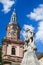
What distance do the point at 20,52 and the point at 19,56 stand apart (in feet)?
4.20

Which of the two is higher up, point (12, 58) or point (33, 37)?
point (12, 58)

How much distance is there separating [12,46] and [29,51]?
141ft

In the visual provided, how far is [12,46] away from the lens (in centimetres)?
5581

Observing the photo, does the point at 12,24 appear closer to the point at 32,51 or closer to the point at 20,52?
the point at 20,52

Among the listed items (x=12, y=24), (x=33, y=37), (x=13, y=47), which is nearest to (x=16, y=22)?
(x=12, y=24)

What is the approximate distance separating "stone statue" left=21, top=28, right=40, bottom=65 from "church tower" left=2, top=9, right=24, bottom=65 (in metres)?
38.6

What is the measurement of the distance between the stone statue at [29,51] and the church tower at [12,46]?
38.6 m

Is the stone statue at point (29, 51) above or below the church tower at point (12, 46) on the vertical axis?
below

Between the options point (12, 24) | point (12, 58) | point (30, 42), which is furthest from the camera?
point (12, 24)

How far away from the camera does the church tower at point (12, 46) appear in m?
53.6

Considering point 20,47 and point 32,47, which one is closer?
point 32,47

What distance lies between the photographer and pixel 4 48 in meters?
55.3

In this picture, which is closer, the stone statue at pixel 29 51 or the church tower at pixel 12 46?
the stone statue at pixel 29 51

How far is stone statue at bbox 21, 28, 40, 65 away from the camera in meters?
12.6
